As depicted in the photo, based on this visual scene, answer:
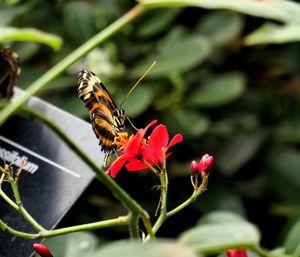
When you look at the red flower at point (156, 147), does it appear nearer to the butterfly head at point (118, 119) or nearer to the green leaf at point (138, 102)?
the butterfly head at point (118, 119)

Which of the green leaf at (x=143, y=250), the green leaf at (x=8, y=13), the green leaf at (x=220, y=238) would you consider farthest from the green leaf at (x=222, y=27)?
the green leaf at (x=143, y=250)

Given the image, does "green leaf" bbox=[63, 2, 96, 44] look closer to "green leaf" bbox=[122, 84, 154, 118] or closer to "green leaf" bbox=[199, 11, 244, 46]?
"green leaf" bbox=[122, 84, 154, 118]

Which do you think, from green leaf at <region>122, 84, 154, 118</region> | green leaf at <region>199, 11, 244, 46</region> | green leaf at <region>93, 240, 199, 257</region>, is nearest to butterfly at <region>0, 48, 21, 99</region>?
green leaf at <region>122, 84, 154, 118</region>

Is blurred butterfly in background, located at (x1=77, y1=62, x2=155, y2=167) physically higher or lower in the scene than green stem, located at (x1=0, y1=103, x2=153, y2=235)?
higher

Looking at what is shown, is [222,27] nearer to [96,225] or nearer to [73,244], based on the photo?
[73,244]

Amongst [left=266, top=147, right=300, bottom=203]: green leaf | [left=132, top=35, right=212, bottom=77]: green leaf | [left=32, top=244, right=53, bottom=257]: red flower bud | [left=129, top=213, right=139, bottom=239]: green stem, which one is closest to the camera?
[left=129, top=213, right=139, bottom=239]: green stem

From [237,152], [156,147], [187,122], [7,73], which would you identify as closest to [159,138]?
[156,147]

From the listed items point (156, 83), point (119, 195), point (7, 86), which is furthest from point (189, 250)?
point (156, 83)
